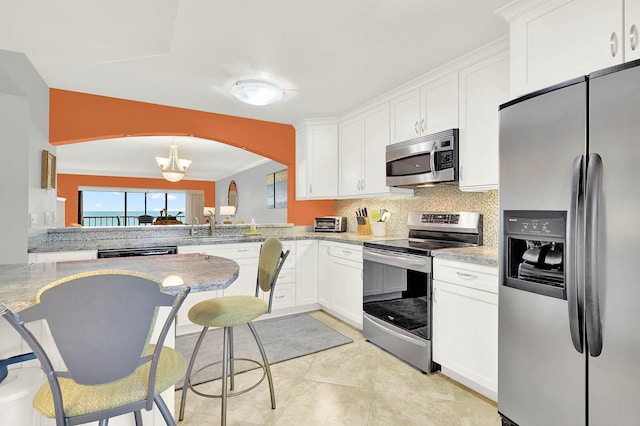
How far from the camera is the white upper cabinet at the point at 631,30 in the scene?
135 cm

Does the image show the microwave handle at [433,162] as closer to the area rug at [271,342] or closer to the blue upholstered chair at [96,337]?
the area rug at [271,342]

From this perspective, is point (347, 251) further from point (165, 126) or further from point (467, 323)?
point (165, 126)

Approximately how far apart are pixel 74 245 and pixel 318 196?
2.46 m

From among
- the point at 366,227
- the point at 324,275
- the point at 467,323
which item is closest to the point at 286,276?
the point at 324,275

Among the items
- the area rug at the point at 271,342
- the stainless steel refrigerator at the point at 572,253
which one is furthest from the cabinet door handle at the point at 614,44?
the area rug at the point at 271,342

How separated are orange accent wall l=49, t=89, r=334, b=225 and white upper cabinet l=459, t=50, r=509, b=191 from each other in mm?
2314

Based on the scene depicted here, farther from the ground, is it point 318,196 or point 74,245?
point 318,196

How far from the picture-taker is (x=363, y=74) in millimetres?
2773

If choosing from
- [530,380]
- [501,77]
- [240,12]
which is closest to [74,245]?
[240,12]

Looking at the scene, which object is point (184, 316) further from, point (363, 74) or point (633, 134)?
point (633, 134)

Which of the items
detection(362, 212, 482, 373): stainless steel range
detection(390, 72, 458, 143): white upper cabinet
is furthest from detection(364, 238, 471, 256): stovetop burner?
detection(390, 72, 458, 143): white upper cabinet

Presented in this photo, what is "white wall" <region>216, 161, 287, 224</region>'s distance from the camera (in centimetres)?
678

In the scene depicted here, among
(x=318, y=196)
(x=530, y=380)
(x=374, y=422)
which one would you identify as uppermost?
(x=318, y=196)

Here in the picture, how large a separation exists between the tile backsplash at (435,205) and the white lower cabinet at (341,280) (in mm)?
597
